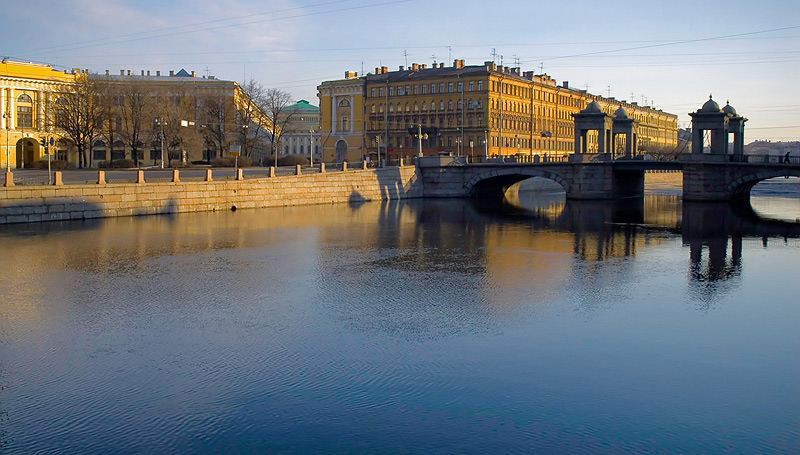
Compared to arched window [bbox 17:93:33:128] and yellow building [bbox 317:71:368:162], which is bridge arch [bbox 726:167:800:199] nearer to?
yellow building [bbox 317:71:368:162]

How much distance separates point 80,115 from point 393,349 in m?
65.9

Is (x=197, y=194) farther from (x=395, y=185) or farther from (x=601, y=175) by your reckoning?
(x=601, y=175)

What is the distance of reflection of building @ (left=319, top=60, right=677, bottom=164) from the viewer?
99125 millimetres

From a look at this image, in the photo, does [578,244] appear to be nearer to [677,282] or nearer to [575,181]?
[677,282]

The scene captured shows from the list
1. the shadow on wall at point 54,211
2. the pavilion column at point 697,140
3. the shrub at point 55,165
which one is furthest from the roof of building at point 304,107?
the shadow on wall at point 54,211

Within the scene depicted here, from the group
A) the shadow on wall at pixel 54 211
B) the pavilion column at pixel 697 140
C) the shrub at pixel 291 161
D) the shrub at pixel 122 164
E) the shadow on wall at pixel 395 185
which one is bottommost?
the shadow on wall at pixel 54 211

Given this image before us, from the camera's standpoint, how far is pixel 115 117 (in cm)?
8512

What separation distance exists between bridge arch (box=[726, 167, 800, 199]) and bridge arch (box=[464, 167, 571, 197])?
12697 mm

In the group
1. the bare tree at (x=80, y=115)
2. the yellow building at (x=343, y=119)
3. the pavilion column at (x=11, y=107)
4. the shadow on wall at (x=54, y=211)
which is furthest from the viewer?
the yellow building at (x=343, y=119)

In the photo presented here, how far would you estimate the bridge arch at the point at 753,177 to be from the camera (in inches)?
2309

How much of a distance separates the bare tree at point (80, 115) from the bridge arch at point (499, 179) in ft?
110

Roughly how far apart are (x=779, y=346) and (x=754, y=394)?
377 cm

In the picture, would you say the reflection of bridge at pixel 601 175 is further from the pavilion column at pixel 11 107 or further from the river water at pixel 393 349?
the pavilion column at pixel 11 107

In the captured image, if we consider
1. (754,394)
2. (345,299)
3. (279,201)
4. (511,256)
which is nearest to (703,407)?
(754,394)
